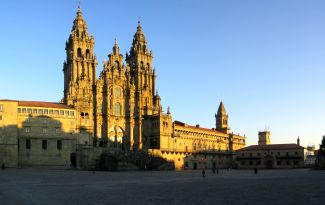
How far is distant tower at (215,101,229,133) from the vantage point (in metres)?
149

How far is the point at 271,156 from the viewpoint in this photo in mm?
133125

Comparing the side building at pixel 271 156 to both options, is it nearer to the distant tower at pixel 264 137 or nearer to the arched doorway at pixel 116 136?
the arched doorway at pixel 116 136

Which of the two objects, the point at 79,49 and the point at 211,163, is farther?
the point at 211,163

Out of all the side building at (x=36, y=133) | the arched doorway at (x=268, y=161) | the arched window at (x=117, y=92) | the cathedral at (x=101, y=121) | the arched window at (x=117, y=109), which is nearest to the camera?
the side building at (x=36, y=133)

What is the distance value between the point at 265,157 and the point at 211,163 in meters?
20.3

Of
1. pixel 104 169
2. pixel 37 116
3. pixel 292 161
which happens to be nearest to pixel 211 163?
pixel 292 161

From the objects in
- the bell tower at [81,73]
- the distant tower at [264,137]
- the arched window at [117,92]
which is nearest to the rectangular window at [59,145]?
the bell tower at [81,73]

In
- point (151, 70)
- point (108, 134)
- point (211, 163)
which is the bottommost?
point (211, 163)

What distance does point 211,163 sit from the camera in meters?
127

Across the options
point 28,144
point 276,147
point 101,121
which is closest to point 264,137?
point 276,147

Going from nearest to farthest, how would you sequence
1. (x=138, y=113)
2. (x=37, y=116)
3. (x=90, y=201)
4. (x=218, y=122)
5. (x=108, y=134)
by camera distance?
(x=90, y=201) → (x=37, y=116) → (x=108, y=134) → (x=138, y=113) → (x=218, y=122)

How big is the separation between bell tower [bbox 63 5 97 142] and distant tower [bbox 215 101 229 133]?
59.7 m

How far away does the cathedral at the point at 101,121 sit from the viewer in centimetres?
8425

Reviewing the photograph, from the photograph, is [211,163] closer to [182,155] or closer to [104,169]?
[182,155]
